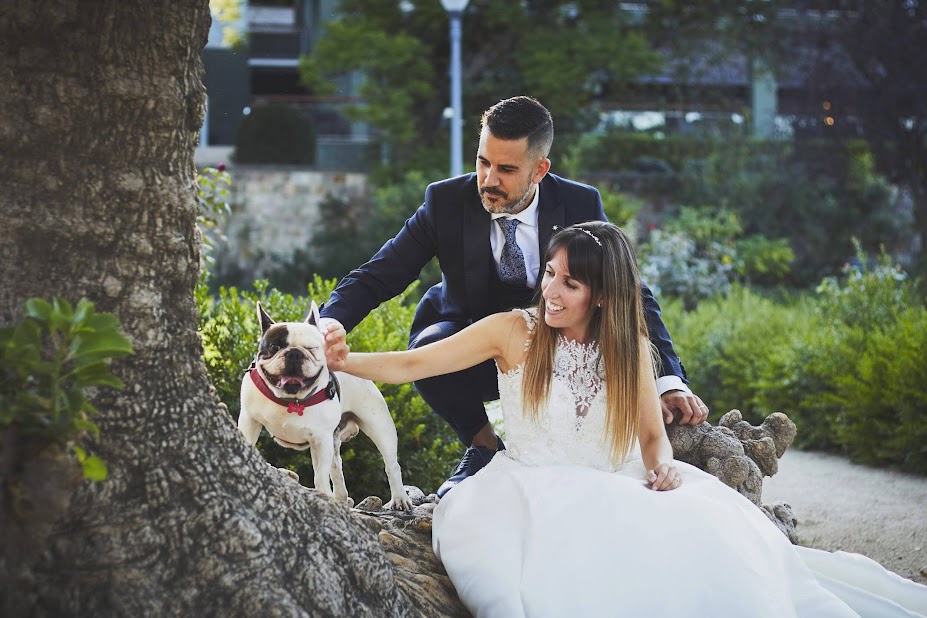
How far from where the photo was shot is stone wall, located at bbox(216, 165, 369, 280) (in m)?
19.8

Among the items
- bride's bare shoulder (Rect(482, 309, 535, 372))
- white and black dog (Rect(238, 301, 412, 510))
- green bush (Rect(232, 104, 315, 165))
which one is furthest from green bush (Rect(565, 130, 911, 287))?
white and black dog (Rect(238, 301, 412, 510))

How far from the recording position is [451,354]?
12.0 feet

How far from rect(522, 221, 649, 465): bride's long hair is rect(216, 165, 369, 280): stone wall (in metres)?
16.3

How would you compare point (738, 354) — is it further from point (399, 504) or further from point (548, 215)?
point (399, 504)

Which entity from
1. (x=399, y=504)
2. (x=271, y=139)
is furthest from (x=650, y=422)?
(x=271, y=139)

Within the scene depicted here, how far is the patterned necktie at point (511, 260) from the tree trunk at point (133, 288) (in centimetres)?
201

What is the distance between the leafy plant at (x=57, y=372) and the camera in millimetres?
1999

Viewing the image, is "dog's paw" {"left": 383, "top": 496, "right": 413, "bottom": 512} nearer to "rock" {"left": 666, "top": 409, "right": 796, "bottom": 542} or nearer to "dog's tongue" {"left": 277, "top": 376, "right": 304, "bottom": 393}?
"dog's tongue" {"left": 277, "top": 376, "right": 304, "bottom": 393}

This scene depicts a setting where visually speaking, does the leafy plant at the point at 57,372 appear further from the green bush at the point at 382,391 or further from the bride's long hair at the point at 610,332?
the green bush at the point at 382,391

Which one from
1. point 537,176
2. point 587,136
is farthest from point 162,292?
point 587,136

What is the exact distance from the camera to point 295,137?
20750mm

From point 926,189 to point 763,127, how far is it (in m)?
4.58

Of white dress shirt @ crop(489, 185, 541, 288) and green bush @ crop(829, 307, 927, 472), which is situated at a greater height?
white dress shirt @ crop(489, 185, 541, 288)

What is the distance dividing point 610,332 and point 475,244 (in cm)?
103
